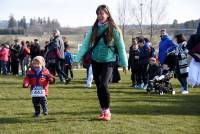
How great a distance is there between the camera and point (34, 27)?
4082 inches

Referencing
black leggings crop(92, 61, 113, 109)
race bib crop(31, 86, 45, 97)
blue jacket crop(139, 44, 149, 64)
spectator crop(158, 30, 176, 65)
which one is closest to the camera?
black leggings crop(92, 61, 113, 109)

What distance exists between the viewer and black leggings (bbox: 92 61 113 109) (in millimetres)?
9215

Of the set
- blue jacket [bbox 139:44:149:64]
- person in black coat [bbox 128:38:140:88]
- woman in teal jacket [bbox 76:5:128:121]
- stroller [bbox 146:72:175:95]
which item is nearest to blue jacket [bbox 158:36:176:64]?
stroller [bbox 146:72:175:95]

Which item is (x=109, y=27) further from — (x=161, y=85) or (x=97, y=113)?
(x=161, y=85)

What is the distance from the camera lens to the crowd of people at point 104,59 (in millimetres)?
9273

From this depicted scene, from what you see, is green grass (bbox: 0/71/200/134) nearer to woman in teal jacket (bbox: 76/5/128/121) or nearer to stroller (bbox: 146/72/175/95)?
A: stroller (bbox: 146/72/175/95)

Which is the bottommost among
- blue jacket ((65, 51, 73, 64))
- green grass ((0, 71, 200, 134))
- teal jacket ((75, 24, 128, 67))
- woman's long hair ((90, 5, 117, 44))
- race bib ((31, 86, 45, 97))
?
green grass ((0, 71, 200, 134))

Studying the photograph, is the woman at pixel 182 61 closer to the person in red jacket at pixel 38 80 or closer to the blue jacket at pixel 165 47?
the blue jacket at pixel 165 47

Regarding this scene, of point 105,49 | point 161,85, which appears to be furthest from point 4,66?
point 105,49

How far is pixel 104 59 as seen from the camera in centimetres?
926

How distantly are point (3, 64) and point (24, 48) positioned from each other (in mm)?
2126

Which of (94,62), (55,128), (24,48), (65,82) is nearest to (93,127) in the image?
(55,128)

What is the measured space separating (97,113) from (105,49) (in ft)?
5.94

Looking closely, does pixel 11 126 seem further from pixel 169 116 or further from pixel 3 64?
pixel 3 64
